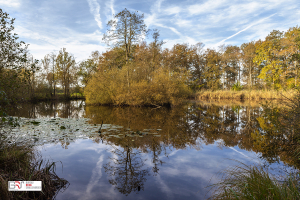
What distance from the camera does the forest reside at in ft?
16.5

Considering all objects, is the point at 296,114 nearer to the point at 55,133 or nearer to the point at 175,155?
the point at 175,155

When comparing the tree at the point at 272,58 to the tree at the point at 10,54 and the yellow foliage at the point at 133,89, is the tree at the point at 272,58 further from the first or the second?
the tree at the point at 10,54

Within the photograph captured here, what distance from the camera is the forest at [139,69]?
16.5 feet


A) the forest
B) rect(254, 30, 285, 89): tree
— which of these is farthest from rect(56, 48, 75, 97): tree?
rect(254, 30, 285, 89): tree

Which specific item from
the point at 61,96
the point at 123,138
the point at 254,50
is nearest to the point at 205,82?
the point at 254,50

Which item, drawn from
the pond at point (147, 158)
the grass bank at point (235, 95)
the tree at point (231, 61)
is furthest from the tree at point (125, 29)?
the tree at point (231, 61)

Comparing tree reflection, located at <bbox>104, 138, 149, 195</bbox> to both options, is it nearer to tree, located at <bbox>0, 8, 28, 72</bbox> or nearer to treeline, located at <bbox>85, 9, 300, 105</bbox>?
tree, located at <bbox>0, 8, 28, 72</bbox>

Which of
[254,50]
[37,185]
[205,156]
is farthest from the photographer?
[254,50]

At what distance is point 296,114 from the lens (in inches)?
201

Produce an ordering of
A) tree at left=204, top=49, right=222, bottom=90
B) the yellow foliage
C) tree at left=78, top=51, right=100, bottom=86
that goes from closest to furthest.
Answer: the yellow foliage → tree at left=204, top=49, right=222, bottom=90 → tree at left=78, top=51, right=100, bottom=86

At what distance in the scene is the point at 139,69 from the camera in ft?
72.7

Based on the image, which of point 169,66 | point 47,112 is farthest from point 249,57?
point 47,112

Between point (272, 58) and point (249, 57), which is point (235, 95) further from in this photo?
point (249, 57)

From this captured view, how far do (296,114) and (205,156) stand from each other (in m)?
2.86
